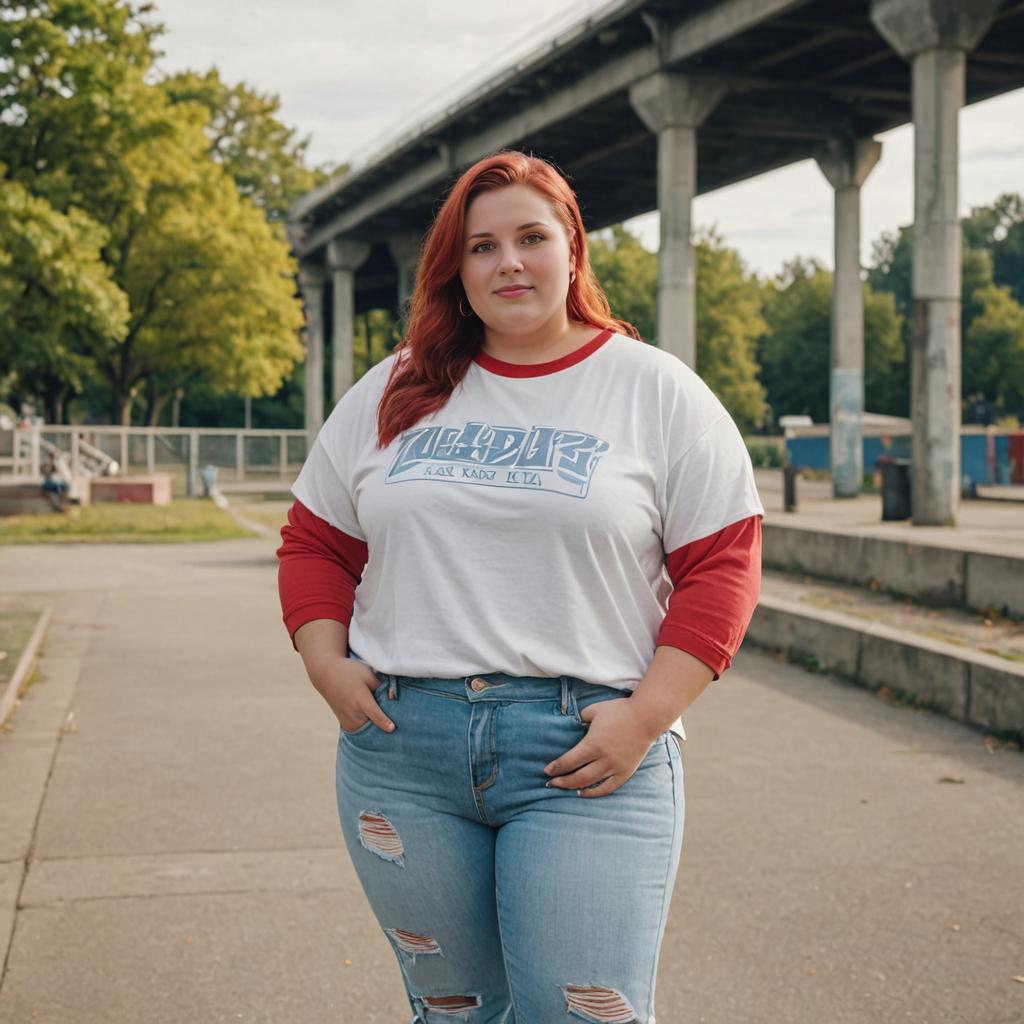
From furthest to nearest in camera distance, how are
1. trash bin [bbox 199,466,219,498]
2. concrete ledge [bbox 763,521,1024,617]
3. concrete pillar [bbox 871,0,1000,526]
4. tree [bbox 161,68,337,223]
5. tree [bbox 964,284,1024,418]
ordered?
1. tree [bbox 964,284,1024,418]
2. tree [bbox 161,68,337,223]
3. trash bin [bbox 199,466,219,498]
4. concrete pillar [bbox 871,0,1000,526]
5. concrete ledge [bbox 763,521,1024,617]

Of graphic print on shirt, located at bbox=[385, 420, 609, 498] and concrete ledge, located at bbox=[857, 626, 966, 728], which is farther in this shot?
concrete ledge, located at bbox=[857, 626, 966, 728]

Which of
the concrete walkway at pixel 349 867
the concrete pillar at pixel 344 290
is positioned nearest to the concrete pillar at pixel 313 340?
the concrete pillar at pixel 344 290

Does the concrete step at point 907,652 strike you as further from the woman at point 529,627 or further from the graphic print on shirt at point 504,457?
the graphic print on shirt at point 504,457

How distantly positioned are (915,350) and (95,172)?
2664 cm

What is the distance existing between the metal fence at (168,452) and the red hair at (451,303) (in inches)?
1316

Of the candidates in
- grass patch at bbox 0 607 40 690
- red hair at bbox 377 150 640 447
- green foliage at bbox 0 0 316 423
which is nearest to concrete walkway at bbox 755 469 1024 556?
grass patch at bbox 0 607 40 690

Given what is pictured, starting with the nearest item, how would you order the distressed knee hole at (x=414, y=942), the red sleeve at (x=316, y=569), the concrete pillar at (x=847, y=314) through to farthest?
the distressed knee hole at (x=414, y=942) < the red sleeve at (x=316, y=569) < the concrete pillar at (x=847, y=314)

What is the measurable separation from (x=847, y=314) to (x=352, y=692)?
28.5 m

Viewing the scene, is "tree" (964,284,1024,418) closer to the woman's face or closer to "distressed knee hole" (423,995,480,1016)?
the woman's face

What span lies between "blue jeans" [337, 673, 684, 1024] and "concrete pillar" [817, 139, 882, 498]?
25.8m

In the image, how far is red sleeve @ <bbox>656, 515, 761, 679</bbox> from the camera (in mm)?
2326

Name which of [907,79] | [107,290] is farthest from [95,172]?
[907,79]

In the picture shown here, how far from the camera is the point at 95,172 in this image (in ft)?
128

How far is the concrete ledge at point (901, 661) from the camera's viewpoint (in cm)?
774
